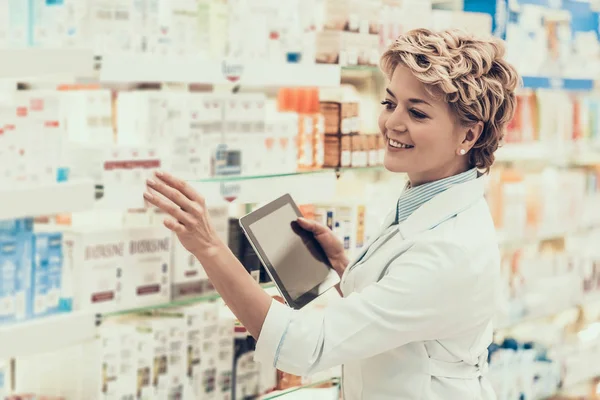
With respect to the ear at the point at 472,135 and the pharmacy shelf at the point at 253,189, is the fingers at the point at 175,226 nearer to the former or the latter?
the pharmacy shelf at the point at 253,189

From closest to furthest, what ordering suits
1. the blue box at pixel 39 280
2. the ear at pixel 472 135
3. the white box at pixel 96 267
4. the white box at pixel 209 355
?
the ear at pixel 472 135 < the blue box at pixel 39 280 < the white box at pixel 96 267 < the white box at pixel 209 355

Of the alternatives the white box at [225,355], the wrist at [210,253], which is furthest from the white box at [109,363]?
the wrist at [210,253]

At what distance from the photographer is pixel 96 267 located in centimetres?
280

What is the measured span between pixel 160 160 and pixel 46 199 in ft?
1.52

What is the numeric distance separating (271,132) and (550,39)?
2271mm

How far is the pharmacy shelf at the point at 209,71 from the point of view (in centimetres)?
273

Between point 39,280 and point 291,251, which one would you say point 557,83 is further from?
point 39,280

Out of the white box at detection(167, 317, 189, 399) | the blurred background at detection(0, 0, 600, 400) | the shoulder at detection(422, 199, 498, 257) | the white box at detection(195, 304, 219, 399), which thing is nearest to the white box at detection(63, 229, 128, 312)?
the blurred background at detection(0, 0, 600, 400)

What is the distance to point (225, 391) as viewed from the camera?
3217mm

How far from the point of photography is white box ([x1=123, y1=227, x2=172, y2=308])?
2910mm

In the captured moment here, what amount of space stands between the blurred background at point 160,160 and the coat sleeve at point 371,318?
807 mm

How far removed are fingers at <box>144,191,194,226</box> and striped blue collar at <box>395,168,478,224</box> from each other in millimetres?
665

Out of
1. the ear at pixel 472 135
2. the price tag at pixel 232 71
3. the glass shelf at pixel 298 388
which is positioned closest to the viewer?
the ear at pixel 472 135

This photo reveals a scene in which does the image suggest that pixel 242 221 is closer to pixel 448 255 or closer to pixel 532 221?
pixel 448 255
